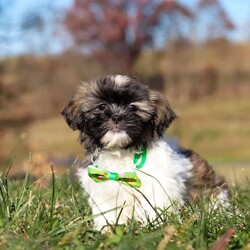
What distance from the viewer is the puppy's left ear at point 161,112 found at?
17.6 ft

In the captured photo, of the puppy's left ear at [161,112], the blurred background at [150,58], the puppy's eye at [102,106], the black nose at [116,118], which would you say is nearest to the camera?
the black nose at [116,118]

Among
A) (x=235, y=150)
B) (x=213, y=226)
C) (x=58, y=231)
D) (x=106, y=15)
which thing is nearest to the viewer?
(x=58, y=231)

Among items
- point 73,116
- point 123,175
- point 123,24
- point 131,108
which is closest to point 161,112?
point 131,108

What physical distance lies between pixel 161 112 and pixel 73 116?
0.79m

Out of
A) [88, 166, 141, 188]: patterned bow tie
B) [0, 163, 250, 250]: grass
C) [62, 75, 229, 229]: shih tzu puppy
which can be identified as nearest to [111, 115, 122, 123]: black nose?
[62, 75, 229, 229]: shih tzu puppy

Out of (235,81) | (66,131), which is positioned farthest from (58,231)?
(235,81)

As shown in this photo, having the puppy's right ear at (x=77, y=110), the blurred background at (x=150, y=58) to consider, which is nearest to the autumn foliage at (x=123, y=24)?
the blurred background at (x=150, y=58)

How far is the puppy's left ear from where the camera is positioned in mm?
5367

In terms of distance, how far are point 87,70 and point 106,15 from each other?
5644mm

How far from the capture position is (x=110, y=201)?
5.26 m

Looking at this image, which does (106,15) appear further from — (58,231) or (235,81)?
(58,231)

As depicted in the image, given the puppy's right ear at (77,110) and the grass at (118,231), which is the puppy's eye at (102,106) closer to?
the puppy's right ear at (77,110)

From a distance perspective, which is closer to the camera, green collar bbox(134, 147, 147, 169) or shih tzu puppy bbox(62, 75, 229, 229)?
shih tzu puppy bbox(62, 75, 229, 229)

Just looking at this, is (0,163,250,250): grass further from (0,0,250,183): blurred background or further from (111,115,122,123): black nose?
(0,0,250,183): blurred background
